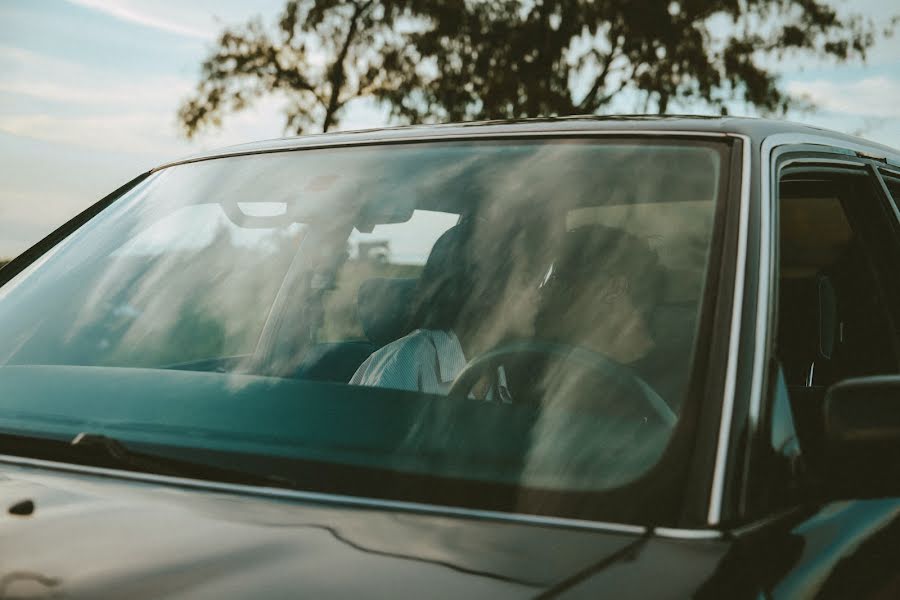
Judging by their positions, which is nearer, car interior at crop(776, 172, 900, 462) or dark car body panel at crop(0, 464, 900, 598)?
dark car body panel at crop(0, 464, 900, 598)

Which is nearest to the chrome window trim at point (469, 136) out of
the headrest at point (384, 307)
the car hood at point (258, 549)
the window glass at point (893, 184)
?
the headrest at point (384, 307)

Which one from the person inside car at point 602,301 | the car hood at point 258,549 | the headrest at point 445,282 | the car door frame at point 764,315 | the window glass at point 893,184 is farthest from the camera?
the window glass at point 893,184

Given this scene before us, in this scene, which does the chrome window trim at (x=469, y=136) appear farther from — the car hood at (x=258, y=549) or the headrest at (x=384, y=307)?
the car hood at (x=258, y=549)

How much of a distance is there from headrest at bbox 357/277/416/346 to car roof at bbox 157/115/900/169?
1.10ft

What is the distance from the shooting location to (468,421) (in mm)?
1744

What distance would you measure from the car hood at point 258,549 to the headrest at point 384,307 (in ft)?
2.83

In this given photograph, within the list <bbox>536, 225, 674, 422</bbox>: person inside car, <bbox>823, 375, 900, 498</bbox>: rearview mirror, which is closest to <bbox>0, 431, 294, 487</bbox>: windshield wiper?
<bbox>536, 225, 674, 422</bbox>: person inside car

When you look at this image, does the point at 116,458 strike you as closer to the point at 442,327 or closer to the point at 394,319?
the point at 442,327

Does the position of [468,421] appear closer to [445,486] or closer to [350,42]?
[445,486]

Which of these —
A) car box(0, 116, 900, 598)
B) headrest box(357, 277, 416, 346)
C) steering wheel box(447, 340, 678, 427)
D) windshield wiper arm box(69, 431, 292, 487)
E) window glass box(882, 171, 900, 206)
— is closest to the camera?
car box(0, 116, 900, 598)

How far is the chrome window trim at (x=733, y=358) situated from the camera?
1481 mm

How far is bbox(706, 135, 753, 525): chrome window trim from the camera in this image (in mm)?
1481

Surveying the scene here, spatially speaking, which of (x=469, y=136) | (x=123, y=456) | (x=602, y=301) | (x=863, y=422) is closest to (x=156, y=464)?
(x=123, y=456)

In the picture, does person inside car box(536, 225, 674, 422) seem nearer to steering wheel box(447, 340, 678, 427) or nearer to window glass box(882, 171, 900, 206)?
steering wheel box(447, 340, 678, 427)
